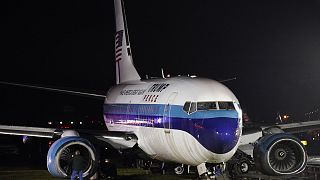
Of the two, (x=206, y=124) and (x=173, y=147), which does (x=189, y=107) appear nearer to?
(x=206, y=124)

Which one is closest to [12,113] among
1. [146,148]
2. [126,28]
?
[126,28]

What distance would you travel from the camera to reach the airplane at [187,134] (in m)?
15.1

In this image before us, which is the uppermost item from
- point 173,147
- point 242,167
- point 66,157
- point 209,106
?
point 209,106

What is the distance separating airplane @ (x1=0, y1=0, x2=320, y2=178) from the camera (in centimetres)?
1514

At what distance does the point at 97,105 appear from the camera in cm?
9669

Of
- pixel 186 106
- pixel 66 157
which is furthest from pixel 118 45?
pixel 186 106

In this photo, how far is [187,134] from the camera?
15.8m

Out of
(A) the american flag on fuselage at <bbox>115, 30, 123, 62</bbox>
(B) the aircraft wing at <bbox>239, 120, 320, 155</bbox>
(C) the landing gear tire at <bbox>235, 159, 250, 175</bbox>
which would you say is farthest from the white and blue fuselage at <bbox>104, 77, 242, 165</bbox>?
(A) the american flag on fuselage at <bbox>115, 30, 123, 62</bbox>

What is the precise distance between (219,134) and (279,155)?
210 inches

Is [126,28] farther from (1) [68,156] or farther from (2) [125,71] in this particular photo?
(1) [68,156]

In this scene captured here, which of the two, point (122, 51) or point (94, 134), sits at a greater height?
point (122, 51)

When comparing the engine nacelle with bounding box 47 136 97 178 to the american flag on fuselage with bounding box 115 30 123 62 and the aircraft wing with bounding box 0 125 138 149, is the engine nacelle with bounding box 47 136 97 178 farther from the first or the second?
the american flag on fuselage with bounding box 115 30 123 62

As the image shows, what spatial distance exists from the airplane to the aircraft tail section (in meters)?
4.84

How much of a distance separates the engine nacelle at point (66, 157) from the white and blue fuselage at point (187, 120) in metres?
2.30
